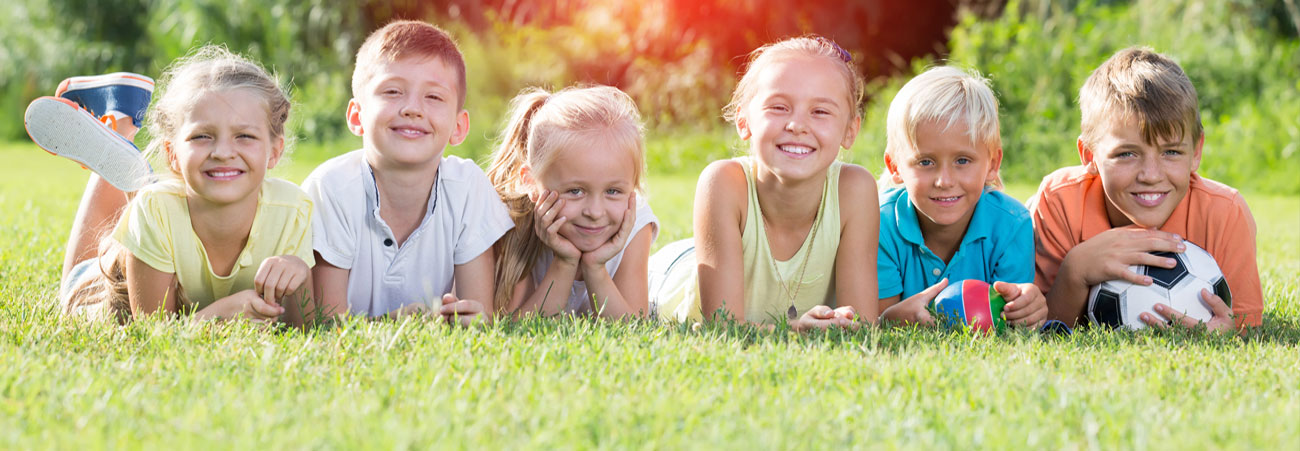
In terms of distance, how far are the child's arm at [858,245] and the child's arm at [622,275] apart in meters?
0.78

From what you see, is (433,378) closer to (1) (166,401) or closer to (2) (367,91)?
(1) (166,401)

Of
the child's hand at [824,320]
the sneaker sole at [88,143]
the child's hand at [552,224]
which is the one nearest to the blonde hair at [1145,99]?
the child's hand at [824,320]

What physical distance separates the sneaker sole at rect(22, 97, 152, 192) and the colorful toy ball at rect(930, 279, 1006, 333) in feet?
9.87

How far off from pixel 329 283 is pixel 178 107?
0.79 meters

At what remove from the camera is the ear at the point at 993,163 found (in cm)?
412

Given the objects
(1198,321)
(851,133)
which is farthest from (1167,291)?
(851,133)

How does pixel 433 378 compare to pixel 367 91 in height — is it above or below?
below

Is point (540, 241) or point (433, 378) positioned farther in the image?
point (540, 241)

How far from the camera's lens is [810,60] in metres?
4.01

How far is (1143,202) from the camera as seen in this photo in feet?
13.2

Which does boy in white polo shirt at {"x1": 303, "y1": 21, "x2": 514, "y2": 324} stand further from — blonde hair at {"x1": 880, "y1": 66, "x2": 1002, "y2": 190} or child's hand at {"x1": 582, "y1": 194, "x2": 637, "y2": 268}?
blonde hair at {"x1": 880, "y1": 66, "x2": 1002, "y2": 190}

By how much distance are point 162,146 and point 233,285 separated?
0.54 meters

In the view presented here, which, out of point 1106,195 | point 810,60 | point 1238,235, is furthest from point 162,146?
point 1238,235

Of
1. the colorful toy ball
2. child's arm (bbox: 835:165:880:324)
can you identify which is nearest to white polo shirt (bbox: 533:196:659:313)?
child's arm (bbox: 835:165:880:324)
